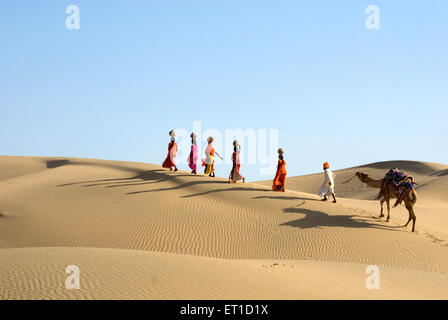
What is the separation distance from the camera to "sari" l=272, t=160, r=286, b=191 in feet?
64.1

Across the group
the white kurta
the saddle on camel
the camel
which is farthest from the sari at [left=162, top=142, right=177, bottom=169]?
the saddle on camel

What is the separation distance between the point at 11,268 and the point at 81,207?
10430 millimetres

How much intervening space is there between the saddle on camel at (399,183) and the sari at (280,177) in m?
4.34

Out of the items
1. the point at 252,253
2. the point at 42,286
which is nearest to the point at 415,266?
the point at 252,253

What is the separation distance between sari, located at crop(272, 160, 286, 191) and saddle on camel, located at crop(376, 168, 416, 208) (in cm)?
434

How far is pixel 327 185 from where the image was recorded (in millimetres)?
18812

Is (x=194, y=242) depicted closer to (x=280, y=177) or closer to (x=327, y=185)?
(x=280, y=177)

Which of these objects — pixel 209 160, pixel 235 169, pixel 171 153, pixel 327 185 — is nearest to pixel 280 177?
pixel 327 185

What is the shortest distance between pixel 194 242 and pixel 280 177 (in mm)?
6131

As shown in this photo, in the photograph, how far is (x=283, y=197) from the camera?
20047 mm

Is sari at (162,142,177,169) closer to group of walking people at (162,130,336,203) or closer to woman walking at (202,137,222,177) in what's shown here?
group of walking people at (162,130,336,203)

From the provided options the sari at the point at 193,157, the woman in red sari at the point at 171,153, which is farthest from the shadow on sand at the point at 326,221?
the woman in red sari at the point at 171,153

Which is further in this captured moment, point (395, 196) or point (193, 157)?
point (193, 157)
